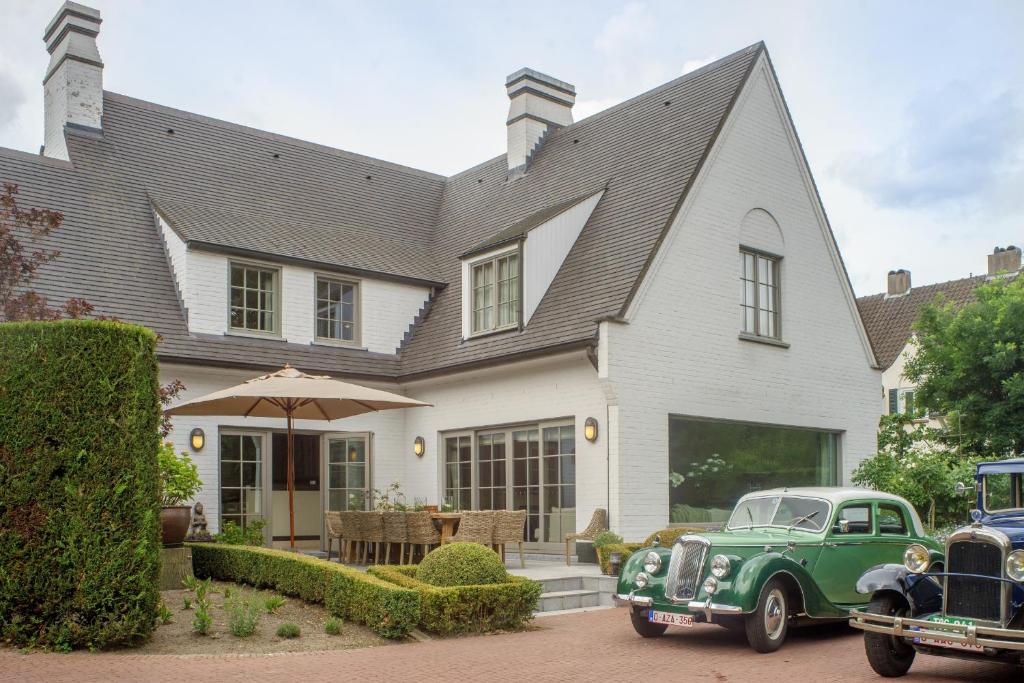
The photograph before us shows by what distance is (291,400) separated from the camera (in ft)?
45.9

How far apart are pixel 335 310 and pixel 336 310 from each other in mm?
22

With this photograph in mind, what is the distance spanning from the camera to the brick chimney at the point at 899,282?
124ft

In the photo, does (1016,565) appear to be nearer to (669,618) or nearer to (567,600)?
(669,618)

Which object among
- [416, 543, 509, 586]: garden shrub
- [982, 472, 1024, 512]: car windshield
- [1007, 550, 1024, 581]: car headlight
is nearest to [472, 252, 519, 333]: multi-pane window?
[416, 543, 509, 586]: garden shrub

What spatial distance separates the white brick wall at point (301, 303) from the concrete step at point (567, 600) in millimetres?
7835

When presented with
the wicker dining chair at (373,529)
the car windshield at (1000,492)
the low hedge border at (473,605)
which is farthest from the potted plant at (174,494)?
the car windshield at (1000,492)

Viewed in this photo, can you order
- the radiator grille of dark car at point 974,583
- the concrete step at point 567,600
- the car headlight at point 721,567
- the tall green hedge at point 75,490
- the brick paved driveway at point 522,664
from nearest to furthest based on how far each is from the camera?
the radiator grille of dark car at point 974,583 → the brick paved driveway at point 522,664 → the tall green hedge at point 75,490 → the car headlight at point 721,567 → the concrete step at point 567,600

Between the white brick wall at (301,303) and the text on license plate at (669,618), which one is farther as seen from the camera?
the white brick wall at (301,303)

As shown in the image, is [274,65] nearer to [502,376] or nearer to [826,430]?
[502,376]

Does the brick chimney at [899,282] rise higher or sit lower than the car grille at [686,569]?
higher

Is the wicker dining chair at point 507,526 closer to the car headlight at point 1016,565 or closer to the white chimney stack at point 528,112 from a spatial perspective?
the car headlight at point 1016,565

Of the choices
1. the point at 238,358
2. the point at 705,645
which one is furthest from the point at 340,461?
the point at 705,645

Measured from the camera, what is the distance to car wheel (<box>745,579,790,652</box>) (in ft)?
30.1

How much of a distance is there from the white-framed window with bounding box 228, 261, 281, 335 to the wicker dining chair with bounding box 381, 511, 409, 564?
5301mm
